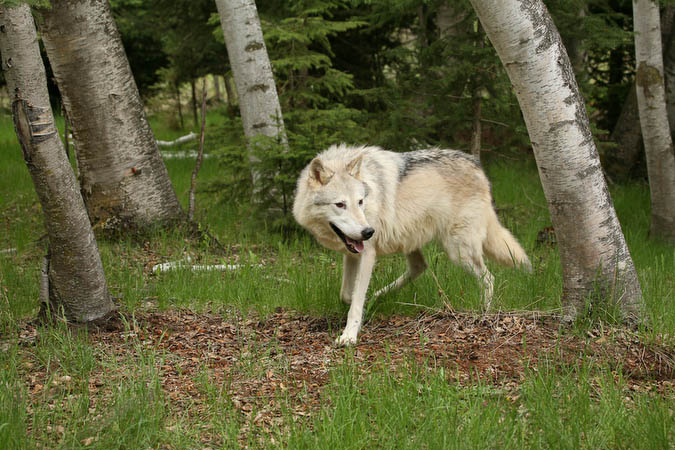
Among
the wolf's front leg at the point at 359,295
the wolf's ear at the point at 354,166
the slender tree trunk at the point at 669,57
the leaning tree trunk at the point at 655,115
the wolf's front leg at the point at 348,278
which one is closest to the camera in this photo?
the wolf's front leg at the point at 359,295

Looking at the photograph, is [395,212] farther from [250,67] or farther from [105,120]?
[250,67]

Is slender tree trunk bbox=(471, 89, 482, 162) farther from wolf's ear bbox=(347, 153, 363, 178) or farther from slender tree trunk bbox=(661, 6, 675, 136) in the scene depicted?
slender tree trunk bbox=(661, 6, 675, 136)

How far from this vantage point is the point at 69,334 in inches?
159

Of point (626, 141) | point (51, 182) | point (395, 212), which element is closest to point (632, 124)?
point (626, 141)

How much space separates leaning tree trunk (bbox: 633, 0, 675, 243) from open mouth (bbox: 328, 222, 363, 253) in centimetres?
595

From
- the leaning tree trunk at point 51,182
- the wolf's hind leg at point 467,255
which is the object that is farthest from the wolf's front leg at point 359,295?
the leaning tree trunk at point 51,182

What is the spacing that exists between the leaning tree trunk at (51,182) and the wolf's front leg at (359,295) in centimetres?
177

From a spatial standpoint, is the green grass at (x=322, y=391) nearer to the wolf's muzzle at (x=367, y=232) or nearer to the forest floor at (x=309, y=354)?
the forest floor at (x=309, y=354)

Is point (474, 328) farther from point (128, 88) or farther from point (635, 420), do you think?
point (128, 88)

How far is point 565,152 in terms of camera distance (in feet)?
13.3

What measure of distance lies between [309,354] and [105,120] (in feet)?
13.0

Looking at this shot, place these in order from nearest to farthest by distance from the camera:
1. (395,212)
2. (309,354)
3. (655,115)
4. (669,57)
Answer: (309,354) < (395,212) < (655,115) < (669,57)

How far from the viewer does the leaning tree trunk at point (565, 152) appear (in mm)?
3934

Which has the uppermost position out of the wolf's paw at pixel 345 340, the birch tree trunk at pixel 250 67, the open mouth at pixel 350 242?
the birch tree trunk at pixel 250 67
